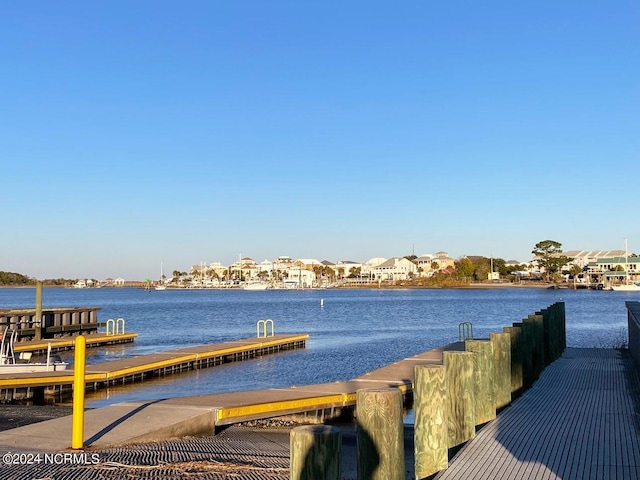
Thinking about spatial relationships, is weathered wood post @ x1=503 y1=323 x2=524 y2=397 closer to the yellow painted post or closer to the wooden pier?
the yellow painted post

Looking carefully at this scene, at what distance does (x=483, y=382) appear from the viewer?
1005cm

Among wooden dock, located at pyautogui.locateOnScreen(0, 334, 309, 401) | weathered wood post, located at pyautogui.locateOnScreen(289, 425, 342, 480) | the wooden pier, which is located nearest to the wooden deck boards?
weathered wood post, located at pyautogui.locateOnScreen(289, 425, 342, 480)

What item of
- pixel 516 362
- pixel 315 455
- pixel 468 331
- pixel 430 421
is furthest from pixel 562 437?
pixel 468 331

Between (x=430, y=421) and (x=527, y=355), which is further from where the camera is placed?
(x=527, y=355)

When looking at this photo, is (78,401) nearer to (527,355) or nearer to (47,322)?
Answer: (527,355)

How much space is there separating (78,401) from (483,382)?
19.0 ft

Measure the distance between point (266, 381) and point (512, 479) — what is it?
18217 mm

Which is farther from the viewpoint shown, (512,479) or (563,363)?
(563,363)

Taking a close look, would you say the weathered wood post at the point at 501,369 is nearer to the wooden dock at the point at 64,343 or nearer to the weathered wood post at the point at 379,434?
the weathered wood post at the point at 379,434

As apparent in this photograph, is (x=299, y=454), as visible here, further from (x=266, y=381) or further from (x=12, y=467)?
(x=266, y=381)

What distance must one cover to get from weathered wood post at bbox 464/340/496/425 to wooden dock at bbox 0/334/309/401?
13.3 m

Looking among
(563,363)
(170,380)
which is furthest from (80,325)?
(563,363)

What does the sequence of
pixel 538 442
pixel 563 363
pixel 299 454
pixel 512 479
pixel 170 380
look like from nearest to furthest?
pixel 299 454 → pixel 512 479 → pixel 538 442 → pixel 563 363 → pixel 170 380

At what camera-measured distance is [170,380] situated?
23906 millimetres
